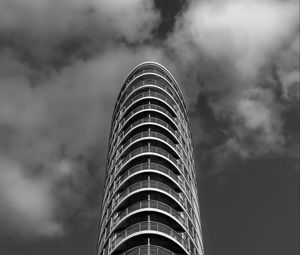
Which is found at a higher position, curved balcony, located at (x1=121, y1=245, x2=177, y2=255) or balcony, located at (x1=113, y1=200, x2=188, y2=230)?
balcony, located at (x1=113, y1=200, x2=188, y2=230)

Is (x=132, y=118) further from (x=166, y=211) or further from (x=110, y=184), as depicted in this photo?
(x=166, y=211)

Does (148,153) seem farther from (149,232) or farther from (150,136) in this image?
(149,232)

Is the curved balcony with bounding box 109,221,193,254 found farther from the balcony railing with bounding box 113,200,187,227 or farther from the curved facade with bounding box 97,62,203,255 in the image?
the balcony railing with bounding box 113,200,187,227

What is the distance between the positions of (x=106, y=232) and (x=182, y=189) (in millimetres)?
9076

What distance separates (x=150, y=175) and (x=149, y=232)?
26.4 ft

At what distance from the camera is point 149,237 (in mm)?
43062

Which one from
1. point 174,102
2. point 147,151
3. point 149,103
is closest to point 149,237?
point 147,151

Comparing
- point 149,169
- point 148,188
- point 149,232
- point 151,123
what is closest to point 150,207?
point 148,188

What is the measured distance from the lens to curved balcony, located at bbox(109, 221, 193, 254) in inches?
1689

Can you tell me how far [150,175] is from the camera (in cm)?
4944

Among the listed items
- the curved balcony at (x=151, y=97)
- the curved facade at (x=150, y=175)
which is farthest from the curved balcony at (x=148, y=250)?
the curved balcony at (x=151, y=97)

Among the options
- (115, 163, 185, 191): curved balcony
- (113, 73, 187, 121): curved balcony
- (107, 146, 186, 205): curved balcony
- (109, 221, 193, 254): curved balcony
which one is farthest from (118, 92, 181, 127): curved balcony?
(109, 221, 193, 254): curved balcony

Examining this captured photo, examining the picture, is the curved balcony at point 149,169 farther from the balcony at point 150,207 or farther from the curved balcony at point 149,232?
the curved balcony at point 149,232

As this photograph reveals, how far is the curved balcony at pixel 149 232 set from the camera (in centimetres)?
4291
